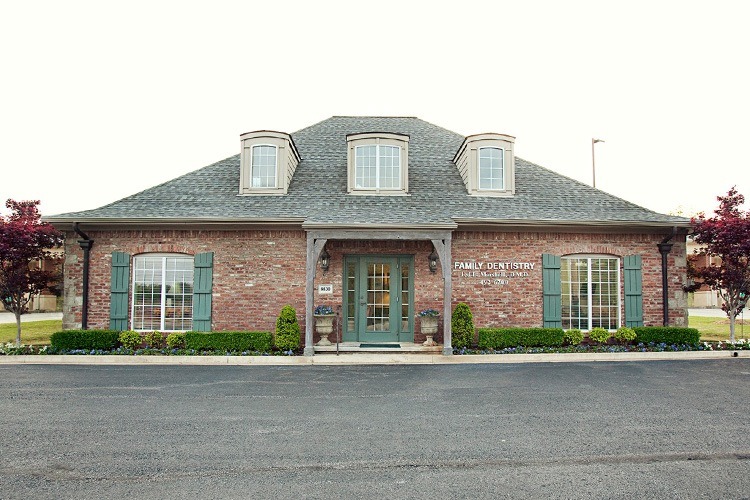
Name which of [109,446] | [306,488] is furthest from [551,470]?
[109,446]

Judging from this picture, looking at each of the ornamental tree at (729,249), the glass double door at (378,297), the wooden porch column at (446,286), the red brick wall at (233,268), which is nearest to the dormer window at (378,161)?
the glass double door at (378,297)

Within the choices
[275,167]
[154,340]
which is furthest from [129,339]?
[275,167]

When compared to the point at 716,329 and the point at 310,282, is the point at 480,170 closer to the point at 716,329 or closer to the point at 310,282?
the point at 310,282

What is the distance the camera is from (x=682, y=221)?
42.6 feet

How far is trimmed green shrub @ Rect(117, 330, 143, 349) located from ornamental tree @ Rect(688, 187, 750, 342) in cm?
1379

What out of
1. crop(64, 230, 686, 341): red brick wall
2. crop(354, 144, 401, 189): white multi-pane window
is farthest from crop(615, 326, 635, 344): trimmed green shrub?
crop(354, 144, 401, 189): white multi-pane window

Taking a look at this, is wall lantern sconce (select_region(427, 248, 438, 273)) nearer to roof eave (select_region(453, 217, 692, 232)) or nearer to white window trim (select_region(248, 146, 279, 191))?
roof eave (select_region(453, 217, 692, 232))

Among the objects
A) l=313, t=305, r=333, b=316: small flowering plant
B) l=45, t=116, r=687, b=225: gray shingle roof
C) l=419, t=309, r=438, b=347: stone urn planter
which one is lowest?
l=419, t=309, r=438, b=347: stone urn planter

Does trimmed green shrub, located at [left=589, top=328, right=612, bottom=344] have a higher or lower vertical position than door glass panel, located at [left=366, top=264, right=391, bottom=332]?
lower

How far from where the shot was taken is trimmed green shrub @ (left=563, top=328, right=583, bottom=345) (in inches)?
490

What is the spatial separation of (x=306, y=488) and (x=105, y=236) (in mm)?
10892

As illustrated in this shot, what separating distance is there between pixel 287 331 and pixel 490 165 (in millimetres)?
7091

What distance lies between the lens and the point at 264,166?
14.2 metres

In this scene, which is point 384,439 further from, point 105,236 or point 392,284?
point 105,236
